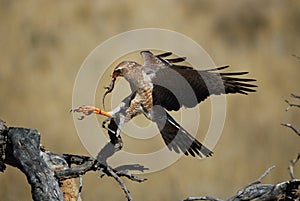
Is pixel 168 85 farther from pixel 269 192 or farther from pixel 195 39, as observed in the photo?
pixel 195 39

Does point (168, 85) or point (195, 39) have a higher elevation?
point (195, 39)

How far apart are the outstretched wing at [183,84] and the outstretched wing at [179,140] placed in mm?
110

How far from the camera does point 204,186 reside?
700cm

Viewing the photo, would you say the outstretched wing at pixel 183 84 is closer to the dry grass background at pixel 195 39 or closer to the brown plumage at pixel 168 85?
the brown plumage at pixel 168 85

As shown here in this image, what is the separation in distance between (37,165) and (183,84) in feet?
3.66

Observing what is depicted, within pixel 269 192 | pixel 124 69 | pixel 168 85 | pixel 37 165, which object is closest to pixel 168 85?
pixel 168 85

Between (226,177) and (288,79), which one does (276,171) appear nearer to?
(226,177)

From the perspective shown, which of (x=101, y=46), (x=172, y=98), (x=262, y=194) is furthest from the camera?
(x=101, y=46)

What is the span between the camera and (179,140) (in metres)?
4.37

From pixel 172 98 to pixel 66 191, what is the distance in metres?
0.76

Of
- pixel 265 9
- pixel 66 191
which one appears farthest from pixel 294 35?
pixel 66 191

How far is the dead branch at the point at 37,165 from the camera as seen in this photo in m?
3.35

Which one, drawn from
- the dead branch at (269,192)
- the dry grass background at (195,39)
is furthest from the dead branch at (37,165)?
the dry grass background at (195,39)

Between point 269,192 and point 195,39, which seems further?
point 195,39
